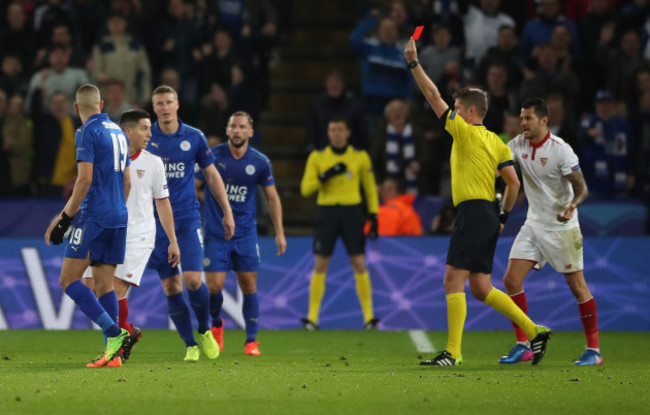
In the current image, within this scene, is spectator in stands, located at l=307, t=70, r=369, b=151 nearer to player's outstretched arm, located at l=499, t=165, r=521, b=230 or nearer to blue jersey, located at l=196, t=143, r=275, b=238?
blue jersey, located at l=196, t=143, r=275, b=238

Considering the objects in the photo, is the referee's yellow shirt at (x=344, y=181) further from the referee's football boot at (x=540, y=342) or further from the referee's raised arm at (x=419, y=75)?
the referee's raised arm at (x=419, y=75)

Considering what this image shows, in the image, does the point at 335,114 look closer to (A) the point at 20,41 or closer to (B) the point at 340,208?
(B) the point at 340,208

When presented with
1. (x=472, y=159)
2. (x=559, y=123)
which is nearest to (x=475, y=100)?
(x=472, y=159)

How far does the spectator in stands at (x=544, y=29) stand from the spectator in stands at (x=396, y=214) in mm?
3150

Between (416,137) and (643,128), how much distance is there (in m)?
2.90

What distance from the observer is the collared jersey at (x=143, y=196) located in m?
9.03

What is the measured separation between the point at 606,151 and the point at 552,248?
549cm

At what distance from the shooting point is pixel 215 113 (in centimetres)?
1562

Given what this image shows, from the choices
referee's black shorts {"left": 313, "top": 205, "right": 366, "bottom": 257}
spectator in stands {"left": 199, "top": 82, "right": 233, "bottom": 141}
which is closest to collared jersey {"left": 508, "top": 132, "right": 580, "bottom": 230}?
referee's black shorts {"left": 313, "top": 205, "right": 366, "bottom": 257}

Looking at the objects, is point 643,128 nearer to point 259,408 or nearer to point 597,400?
point 597,400

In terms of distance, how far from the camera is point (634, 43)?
49.0 ft

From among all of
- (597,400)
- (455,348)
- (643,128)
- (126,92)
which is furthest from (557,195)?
(126,92)

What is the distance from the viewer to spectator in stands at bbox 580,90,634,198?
1405cm

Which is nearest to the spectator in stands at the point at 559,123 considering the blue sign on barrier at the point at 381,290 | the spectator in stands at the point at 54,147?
the blue sign on barrier at the point at 381,290
